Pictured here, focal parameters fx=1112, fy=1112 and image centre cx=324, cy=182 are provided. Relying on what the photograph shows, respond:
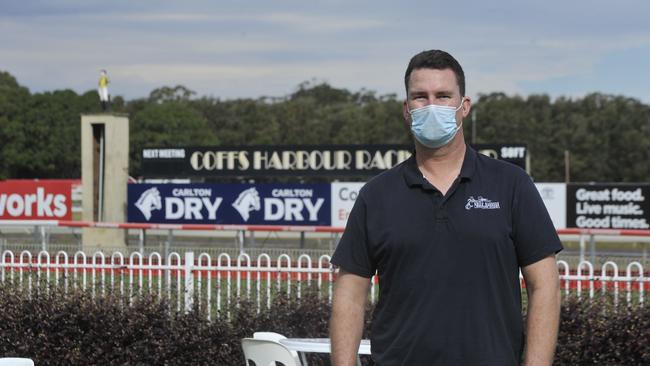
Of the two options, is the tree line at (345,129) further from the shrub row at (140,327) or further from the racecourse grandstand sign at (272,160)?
the shrub row at (140,327)

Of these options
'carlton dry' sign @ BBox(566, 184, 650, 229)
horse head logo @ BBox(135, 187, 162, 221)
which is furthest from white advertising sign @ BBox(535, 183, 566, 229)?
horse head logo @ BBox(135, 187, 162, 221)

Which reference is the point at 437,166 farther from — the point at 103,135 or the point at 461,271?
the point at 103,135

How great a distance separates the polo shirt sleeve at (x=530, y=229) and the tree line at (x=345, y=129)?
2728 inches

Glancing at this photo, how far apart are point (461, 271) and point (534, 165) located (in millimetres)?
71359

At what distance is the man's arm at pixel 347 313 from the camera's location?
12.9ft

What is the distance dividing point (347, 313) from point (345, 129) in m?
70.2

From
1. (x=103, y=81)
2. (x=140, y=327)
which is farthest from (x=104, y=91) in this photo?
(x=140, y=327)

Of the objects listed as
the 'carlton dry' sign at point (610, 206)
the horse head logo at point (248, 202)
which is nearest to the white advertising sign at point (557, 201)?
the 'carlton dry' sign at point (610, 206)

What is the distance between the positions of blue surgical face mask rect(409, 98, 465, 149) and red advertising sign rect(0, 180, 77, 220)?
23.0 meters

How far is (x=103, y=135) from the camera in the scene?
25641 millimetres

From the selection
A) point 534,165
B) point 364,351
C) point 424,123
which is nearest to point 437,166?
point 424,123

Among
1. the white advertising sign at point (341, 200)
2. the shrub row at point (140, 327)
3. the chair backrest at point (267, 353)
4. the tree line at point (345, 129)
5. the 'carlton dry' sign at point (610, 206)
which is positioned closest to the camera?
the chair backrest at point (267, 353)

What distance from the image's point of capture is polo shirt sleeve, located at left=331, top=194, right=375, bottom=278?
12.6 ft

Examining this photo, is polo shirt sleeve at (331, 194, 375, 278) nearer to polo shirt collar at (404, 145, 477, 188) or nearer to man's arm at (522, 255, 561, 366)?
polo shirt collar at (404, 145, 477, 188)
